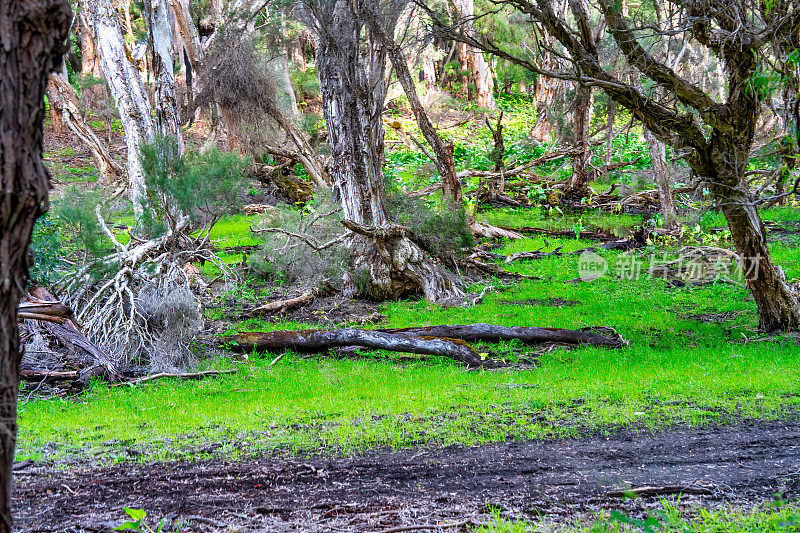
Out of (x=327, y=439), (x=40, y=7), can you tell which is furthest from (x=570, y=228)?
(x=40, y=7)

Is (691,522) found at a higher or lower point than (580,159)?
lower

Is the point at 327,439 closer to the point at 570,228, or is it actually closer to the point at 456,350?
the point at 456,350

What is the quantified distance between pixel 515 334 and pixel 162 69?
9596mm

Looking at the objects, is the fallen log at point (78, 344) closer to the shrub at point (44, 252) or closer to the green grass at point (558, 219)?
the shrub at point (44, 252)

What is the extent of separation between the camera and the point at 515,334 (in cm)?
997

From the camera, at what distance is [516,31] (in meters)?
32.0

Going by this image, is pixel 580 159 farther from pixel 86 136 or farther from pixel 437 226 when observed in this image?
pixel 86 136

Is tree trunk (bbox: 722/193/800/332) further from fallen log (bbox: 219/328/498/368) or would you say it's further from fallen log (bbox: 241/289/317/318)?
fallen log (bbox: 241/289/317/318)

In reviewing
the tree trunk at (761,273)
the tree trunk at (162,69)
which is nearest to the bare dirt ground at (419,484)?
the tree trunk at (761,273)

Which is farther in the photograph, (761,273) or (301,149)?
(301,149)

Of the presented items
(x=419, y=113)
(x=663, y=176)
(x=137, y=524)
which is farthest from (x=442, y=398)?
(x=663, y=176)

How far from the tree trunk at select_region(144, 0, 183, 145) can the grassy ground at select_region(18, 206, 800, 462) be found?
5566 mm

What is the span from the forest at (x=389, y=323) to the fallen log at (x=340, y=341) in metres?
0.04

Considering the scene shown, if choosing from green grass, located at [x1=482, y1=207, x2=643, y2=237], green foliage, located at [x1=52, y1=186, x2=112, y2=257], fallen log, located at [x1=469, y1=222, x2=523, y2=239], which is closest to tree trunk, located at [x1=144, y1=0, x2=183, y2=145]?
green foliage, located at [x1=52, y1=186, x2=112, y2=257]
